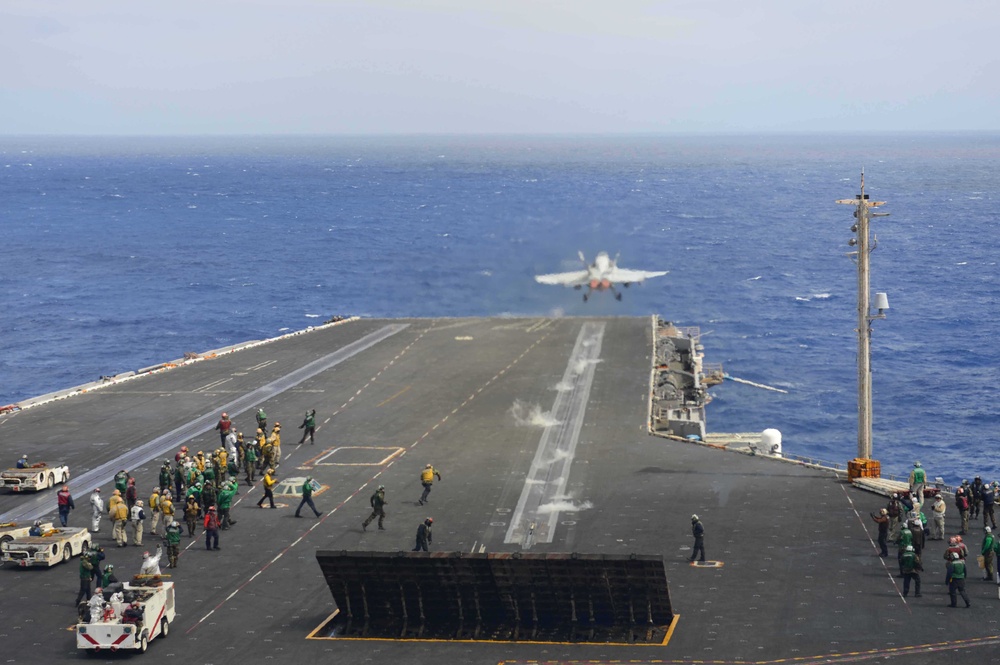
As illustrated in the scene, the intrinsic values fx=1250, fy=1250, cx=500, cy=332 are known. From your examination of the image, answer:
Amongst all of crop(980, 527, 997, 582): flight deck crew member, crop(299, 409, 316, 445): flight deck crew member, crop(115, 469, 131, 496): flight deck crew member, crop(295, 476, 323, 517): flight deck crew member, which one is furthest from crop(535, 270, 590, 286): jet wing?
crop(980, 527, 997, 582): flight deck crew member

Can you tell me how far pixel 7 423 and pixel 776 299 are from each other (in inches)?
3938

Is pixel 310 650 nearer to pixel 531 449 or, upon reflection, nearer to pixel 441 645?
pixel 441 645

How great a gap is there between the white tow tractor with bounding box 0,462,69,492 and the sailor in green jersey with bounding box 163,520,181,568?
37.2 feet

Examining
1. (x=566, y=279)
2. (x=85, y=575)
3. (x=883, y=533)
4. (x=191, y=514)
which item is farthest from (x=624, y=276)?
(x=85, y=575)

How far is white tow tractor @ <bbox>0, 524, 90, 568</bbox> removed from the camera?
39438 mm

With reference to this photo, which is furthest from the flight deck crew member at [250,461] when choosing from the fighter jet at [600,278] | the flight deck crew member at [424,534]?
the fighter jet at [600,278]

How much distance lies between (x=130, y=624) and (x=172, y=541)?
6.86 m

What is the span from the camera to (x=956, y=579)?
34.1m

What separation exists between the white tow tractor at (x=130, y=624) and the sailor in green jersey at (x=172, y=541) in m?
5.25

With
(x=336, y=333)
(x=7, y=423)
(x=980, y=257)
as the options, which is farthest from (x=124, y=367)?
(x=980, y=257)

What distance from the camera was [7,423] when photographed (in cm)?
6144

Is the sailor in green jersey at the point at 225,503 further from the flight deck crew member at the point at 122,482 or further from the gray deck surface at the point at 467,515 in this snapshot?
the flight deck crew member at the point at 122,482

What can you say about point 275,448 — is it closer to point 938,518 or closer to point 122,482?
point 122,482

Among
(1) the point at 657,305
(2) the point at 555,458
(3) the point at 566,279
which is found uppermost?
(3) the point at 566,279
